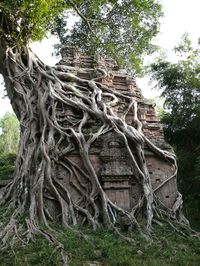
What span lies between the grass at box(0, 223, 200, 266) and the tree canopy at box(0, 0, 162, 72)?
4.78 m

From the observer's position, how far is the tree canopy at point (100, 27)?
7.59 metres

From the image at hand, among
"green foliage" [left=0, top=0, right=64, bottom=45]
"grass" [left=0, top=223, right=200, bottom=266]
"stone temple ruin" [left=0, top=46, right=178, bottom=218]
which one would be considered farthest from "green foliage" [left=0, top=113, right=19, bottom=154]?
"grass" [left=0, top=223, right=200, bottom=266]

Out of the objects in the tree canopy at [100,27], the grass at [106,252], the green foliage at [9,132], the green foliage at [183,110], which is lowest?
the grass at [106,252]

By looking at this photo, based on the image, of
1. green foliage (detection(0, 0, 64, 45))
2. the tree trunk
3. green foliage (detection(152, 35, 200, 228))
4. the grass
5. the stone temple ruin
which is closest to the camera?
the grass

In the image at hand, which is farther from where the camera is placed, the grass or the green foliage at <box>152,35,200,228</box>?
the green foliage at <box>152,35,200,228</box>

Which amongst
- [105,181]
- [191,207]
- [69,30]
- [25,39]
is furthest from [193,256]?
[69,30]

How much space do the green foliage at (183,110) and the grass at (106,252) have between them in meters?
4.02

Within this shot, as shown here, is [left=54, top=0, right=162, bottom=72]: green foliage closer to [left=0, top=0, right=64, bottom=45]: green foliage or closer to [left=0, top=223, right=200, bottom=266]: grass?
[left=0, top=0, right=64, bottom=45]: green foliage

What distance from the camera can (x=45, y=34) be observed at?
313 inches

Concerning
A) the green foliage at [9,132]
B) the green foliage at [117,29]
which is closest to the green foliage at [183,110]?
the green foliage at [117,29]

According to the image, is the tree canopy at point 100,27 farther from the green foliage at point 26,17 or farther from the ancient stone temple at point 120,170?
the ancient stone temple at point 120,170

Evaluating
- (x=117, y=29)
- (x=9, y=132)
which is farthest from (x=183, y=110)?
(x=9, y=132)

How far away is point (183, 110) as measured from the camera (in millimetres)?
9023

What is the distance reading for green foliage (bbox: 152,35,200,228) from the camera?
27.3 feet
